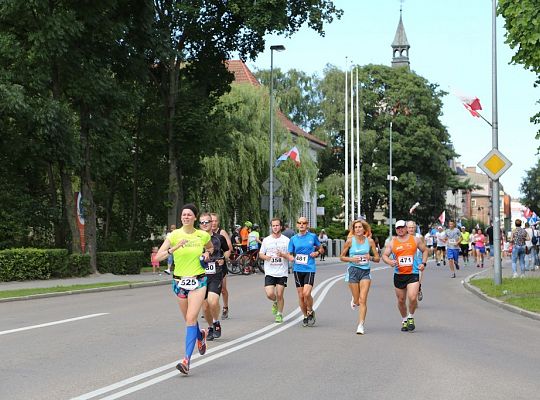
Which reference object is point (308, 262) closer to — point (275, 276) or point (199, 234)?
point (275, 276)

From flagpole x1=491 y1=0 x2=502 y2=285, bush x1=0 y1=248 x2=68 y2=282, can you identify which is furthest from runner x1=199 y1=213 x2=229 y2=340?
bush x1=0 y1=248 x2=68 y2=282

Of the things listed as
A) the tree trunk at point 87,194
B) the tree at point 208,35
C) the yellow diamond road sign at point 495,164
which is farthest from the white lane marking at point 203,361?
the tree at point 208,35

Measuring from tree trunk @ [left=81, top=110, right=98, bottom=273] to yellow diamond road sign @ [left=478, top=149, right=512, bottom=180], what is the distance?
14131 mm

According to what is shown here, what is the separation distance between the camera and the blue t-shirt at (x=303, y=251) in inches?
557

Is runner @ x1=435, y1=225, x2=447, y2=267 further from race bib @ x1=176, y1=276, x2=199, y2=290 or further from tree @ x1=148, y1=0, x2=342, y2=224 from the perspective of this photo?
race bib @ x1=176, y1=276, x2=199, y2=290

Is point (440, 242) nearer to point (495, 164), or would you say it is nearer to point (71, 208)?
point (495, 164)

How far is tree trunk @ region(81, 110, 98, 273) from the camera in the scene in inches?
1193

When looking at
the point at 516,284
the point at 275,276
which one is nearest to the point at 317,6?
the point at 516,284

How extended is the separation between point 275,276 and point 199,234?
5103mm

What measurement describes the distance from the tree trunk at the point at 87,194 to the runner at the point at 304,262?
17468mm

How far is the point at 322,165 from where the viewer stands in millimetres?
79375

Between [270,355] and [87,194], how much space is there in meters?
21.4

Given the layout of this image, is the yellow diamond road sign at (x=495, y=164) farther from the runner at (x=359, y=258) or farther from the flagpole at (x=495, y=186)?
the runner at (x=359, y=258)

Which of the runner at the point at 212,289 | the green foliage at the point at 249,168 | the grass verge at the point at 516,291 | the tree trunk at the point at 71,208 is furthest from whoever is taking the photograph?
the green foliage at the point at 249,168
